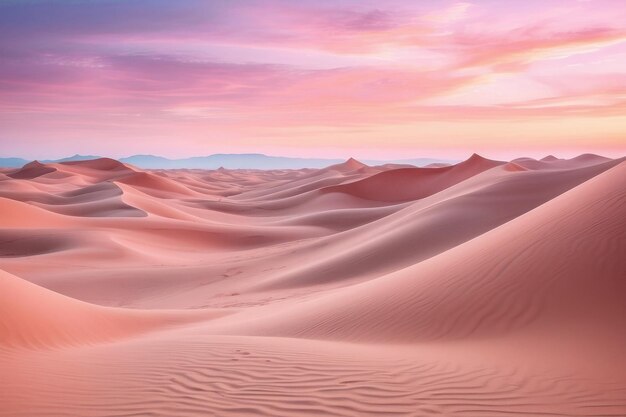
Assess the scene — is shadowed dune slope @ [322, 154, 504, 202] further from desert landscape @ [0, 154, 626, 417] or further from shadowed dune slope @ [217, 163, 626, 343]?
shadowed dune slope @ [217, 163, 626, 343]

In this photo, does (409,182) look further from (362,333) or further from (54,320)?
(54,320)

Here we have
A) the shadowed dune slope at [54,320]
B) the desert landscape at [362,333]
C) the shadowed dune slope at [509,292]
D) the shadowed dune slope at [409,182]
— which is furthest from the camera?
the shadowed dune slope at [409,182]

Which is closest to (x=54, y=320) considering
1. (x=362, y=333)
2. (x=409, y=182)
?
(x=362, y=333)

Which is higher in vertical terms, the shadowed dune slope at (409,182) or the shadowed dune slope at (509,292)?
the shadowed dune slope at (409,182)

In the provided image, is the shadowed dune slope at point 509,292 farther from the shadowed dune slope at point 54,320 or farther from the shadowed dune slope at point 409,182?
the shadowed dune slope at point 409,182

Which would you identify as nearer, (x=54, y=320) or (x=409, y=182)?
(x=54, y=320)

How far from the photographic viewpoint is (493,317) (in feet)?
22.8

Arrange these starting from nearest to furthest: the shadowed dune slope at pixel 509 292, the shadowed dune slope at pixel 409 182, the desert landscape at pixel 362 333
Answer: the desert landscape at pixel 362 333 → the shadowed dune slope at pixel 509 292 → the shadowed dune slope at pixel 409 182

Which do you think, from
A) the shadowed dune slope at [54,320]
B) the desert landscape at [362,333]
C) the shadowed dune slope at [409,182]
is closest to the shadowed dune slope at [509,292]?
the desert landscape at [362,333]

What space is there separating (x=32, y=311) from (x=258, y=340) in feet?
10.6

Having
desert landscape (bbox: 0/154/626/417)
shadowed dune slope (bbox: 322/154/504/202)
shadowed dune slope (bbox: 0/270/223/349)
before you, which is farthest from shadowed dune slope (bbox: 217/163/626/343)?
shadowed dune slope (bbox: 322/154/504/202)

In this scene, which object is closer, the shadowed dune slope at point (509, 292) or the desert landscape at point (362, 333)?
the desert landscape at point (362, 333)

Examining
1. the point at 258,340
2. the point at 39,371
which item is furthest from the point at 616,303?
the point at 39,371

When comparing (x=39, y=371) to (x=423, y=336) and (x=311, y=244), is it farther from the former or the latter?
(x=311, y=244)
